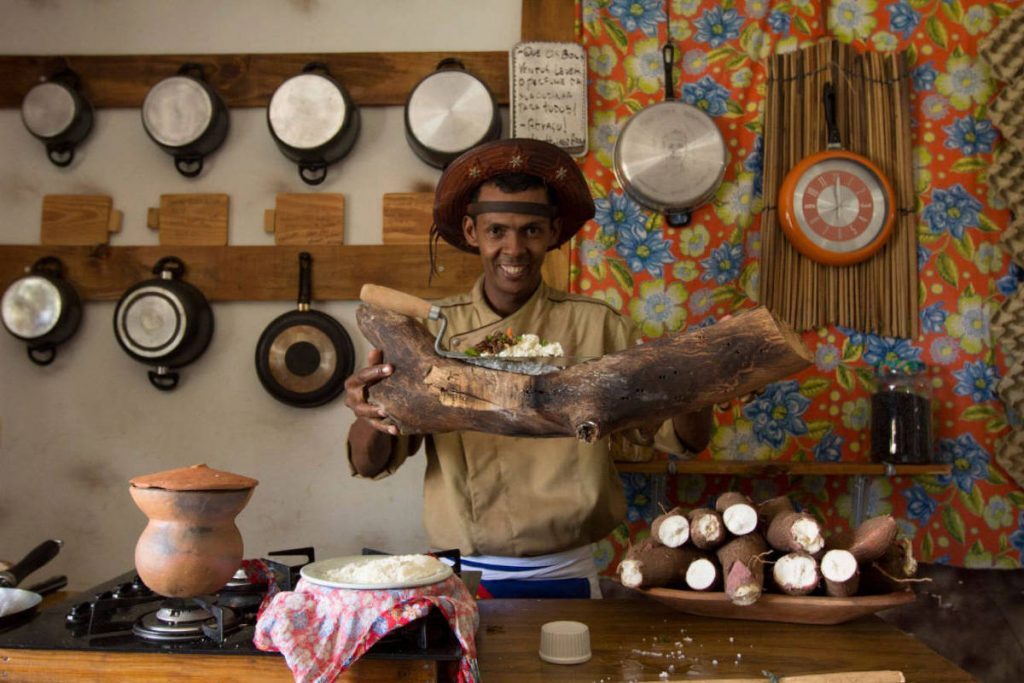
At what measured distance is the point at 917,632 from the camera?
9.53 ft

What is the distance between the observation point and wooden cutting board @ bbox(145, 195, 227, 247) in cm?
312

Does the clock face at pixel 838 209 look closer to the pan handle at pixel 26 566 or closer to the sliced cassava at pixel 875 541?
the sliced cassava at pixel 875 541

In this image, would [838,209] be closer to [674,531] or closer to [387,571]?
[674,531]

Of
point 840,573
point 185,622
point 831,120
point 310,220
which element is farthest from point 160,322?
point 831,120

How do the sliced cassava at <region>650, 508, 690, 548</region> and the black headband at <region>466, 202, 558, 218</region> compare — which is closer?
the sliced cassava at <region>650, 508, 690, 548</region>

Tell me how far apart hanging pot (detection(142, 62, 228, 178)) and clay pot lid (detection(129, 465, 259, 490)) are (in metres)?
1.94

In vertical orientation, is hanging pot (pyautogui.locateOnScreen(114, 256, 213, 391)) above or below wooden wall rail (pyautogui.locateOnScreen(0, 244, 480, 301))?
below

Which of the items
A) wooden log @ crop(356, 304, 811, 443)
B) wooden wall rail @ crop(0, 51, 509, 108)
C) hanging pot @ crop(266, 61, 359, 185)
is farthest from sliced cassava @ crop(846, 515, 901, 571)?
hanging pot @ crop(266, 61, 359, 185)

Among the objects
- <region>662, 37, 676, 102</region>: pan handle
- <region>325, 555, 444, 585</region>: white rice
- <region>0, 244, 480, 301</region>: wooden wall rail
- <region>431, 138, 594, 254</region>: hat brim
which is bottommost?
<region>325, 555, 444, 585</region>: white rice

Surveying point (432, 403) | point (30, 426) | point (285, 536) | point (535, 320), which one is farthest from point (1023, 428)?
point (30, 426)

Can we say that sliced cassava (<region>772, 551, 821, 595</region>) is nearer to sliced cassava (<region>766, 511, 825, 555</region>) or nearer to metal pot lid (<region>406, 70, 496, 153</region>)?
sliced cassava (<region>766, 511, 825, 555</region>)

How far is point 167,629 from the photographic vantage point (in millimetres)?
1367

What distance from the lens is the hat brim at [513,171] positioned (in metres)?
2.15

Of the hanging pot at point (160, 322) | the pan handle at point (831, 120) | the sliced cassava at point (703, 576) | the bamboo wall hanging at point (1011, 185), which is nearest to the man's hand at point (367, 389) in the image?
the sliced cassava at point (703, 576)
